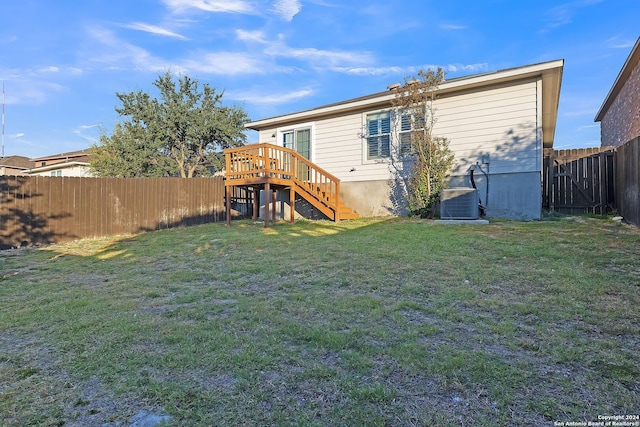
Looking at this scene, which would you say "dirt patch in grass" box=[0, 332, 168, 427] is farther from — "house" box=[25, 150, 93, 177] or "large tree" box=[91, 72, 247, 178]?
"house" box=[25, 150, 93, 177]

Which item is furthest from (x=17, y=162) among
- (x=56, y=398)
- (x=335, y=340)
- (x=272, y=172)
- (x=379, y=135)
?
(x=335, y=340)

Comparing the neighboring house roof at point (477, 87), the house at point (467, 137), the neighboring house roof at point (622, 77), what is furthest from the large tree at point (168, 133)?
the neighboring house roof at point (622, 77)

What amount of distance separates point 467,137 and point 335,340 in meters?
8.01

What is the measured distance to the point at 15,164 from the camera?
108 ft

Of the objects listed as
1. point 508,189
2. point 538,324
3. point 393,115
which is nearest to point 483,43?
point 393,115

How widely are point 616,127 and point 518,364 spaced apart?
1642 cm

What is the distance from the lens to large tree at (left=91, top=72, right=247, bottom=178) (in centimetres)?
2069

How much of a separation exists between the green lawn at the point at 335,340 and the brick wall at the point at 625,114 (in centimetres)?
896

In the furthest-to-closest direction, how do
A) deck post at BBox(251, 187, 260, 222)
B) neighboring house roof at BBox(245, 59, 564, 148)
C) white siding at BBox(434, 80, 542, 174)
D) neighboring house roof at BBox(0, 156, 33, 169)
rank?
neighboring house roof at BBox(0, 156, 33, 169), deck post at BBox(251, 187, 260, 222), white siding at BBox(434, 80, 542, 174), neighboring house roof at BBox(245, 59, 564, 148)

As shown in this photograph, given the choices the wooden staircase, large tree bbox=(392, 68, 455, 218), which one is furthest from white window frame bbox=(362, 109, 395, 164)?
the wooden staircase

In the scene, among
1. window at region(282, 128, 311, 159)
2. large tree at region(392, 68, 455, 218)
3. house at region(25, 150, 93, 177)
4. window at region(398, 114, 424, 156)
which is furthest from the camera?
house at region(25, 150, 93, 177)

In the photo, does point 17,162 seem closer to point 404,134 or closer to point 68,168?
point 68,168

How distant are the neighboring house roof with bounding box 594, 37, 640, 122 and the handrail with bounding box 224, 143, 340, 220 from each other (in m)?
9.44

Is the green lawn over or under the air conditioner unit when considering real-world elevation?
under
